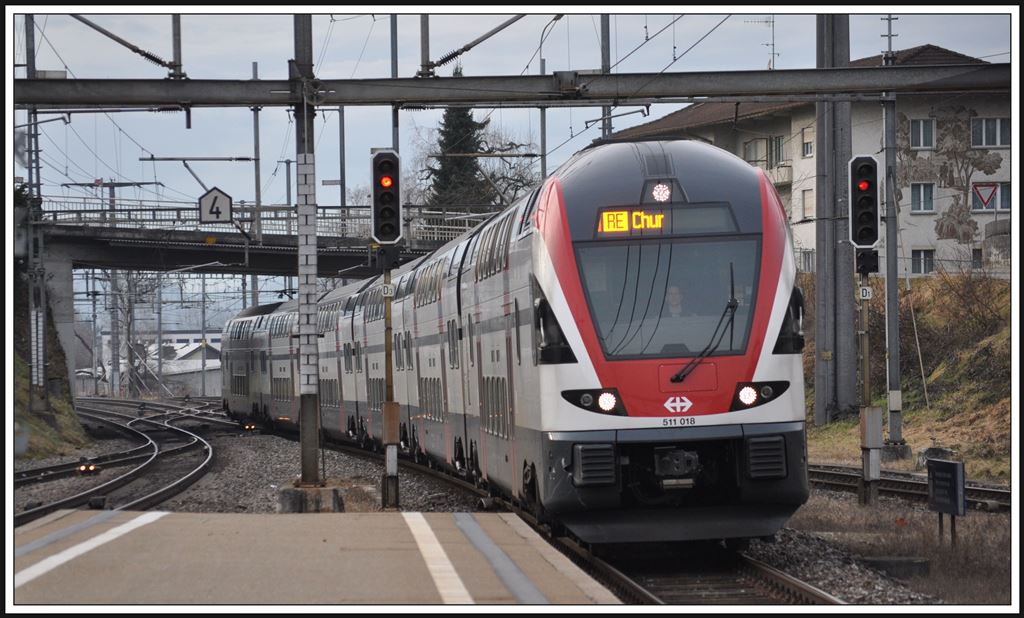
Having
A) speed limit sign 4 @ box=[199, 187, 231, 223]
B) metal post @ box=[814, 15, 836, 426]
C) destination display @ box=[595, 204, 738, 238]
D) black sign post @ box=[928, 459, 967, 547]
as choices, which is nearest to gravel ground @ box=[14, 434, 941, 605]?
black sign post @ box=[928, 459, 967, 547]

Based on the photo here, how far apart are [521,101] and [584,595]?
474 inches

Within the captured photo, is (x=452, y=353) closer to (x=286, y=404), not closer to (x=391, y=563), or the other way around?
(x=391, y=563)

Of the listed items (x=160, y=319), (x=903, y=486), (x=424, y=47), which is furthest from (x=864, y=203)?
(x=160, y=319)

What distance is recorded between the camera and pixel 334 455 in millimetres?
32875

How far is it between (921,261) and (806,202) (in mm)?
7548

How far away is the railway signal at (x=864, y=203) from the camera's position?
17.5 m

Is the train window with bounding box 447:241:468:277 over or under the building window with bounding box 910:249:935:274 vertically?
under

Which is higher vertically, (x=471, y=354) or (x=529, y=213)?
(x=529, y=213)

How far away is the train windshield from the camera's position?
1231 centimetres

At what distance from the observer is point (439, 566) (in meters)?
9.62

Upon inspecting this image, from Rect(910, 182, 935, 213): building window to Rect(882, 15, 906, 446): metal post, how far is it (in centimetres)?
2392

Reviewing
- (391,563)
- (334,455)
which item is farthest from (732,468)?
(334,455)

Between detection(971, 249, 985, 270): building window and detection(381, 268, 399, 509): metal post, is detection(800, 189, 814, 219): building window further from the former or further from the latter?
detection(381, 268, 399, 509): metal post

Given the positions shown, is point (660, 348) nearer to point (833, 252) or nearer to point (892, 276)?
point (892, 276)
